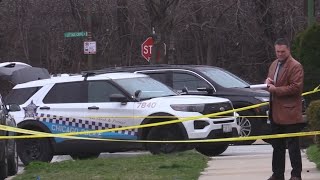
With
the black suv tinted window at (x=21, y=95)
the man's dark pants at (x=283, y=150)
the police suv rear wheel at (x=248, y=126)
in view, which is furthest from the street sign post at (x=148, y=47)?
the man's dark pants at (x=283, y=150)

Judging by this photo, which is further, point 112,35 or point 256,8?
point 112,35

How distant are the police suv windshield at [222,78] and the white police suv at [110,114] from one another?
2261 millimetres

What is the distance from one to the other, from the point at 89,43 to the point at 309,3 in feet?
38.5

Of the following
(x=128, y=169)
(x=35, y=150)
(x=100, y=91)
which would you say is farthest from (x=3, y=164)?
(x=100, y=91)

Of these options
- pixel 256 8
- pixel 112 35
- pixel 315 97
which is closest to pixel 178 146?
pixel 315 97

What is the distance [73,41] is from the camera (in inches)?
1543

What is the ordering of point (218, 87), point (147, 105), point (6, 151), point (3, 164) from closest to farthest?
point (3, 164), point (6, 151), point (147, 105), point (218, 87)

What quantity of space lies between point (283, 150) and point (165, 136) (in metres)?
4.26

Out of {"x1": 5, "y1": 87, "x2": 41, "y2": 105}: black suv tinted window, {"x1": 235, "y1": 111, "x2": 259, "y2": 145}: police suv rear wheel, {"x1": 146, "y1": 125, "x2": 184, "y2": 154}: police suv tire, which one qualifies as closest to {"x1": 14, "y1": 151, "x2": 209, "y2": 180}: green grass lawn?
{"x1": 146, "y1": 125, "x2": 184, "y2": 154}: police suv tire

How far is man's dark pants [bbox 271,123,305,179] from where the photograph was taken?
8.62 meters

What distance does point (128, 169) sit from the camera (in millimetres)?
10930

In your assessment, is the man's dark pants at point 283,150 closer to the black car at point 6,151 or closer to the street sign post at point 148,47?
the black car at point 6,151

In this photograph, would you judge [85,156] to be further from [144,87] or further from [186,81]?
[186,81]

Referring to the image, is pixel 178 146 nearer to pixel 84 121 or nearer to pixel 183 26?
pixel 84 121
